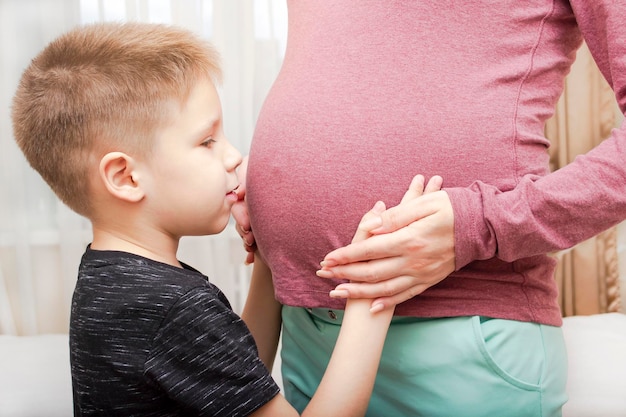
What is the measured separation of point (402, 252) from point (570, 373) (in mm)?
768

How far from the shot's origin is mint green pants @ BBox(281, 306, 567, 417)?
95cm

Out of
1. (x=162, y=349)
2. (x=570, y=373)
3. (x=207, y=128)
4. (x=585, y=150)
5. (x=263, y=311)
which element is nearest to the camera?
(x=162, y=349)

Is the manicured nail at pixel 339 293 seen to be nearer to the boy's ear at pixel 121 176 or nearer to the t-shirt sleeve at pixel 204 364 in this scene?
the t-shirt sleeve at pixel 204 364

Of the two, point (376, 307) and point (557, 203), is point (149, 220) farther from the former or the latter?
point (557, 203)

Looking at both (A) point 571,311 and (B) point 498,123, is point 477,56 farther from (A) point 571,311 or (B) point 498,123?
(A) point 571,311

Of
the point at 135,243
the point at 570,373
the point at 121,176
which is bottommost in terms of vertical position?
the point at 570,373

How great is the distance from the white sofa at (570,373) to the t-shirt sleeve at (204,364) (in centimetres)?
80

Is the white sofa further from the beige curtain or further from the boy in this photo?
the boy

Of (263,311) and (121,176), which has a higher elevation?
(121,176)

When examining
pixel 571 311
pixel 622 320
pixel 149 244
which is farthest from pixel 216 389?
pixel 571 311

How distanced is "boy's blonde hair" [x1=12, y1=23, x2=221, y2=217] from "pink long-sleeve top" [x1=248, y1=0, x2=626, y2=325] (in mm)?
191

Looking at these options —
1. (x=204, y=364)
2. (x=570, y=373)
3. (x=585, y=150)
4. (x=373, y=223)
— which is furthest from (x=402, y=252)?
(x=585, y=150)

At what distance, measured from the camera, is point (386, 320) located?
3.08ft

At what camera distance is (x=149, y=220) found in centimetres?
99
